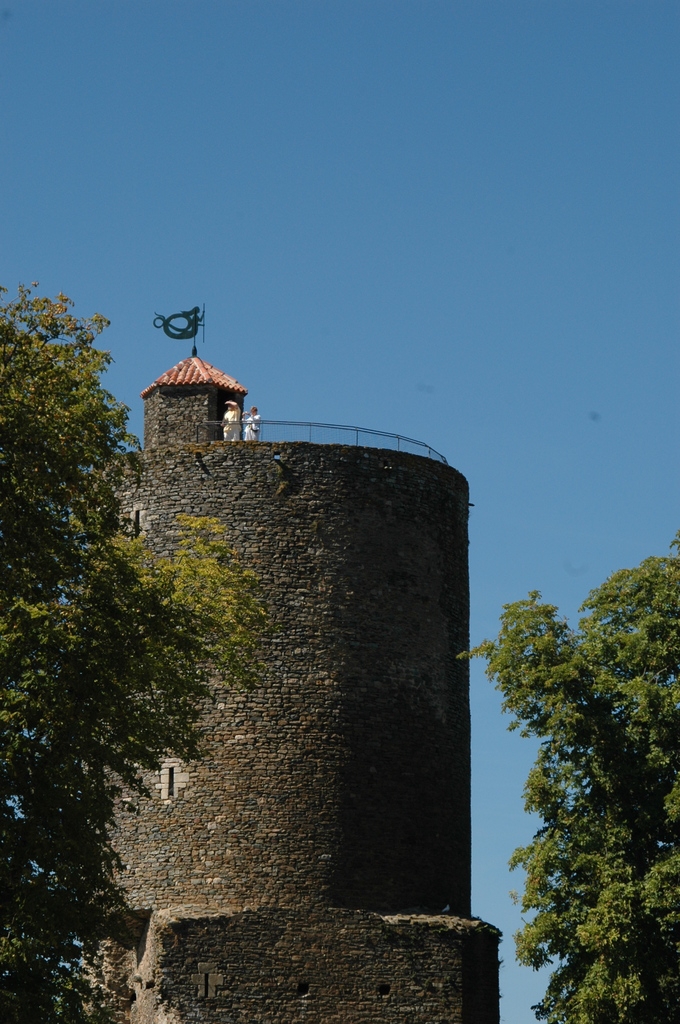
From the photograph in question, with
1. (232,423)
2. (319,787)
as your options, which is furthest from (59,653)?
(232,423)

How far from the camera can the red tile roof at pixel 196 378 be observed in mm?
42500

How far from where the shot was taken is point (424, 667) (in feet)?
133

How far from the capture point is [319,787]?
38.5m

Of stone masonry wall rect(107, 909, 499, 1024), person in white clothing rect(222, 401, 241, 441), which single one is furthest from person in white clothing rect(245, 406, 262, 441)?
stone masonry wall rect(107, 909, 499, 1024)

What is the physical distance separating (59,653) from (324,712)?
37.4 feet

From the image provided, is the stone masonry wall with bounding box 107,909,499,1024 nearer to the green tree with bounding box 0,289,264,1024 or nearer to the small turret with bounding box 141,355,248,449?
the green tree with bounding box 0,289,264,1024

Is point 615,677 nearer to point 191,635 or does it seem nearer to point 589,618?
point 589,618

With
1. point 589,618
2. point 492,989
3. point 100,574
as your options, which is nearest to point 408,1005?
point 492,989

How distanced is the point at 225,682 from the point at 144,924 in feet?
16.8

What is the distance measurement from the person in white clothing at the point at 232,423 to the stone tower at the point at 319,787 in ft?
1.89

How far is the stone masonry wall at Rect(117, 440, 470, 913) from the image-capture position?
3812 cm

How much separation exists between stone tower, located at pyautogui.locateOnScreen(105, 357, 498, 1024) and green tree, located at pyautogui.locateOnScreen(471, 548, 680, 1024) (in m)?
3.25

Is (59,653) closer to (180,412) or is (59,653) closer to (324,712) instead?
(324,712)

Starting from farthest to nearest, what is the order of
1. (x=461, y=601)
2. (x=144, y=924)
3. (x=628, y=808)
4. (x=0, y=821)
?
(x=461, y=601)
(x=144, y=924)
(x=628, y=808)
(x=0, y=821)
